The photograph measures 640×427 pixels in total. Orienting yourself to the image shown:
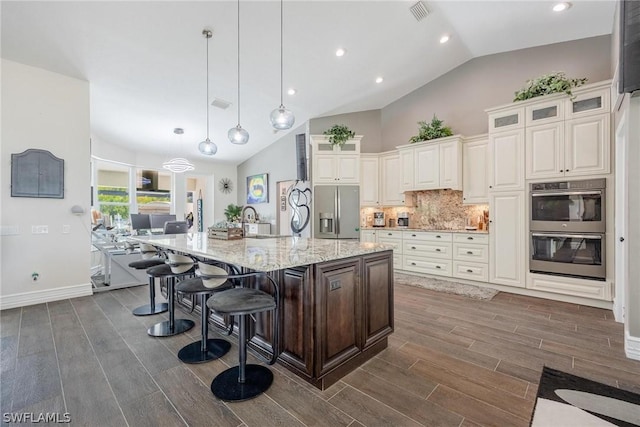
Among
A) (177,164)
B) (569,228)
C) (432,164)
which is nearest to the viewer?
(569,228)

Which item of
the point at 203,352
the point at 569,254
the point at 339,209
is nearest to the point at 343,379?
the point at 203,352

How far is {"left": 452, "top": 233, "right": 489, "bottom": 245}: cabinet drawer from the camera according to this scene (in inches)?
166

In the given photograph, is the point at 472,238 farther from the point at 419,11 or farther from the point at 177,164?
the point at 177,164

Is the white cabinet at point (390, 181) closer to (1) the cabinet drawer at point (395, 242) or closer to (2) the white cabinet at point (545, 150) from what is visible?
(1) the cabinet drawer at point (395, 242)

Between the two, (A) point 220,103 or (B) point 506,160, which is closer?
(B) point 506,160

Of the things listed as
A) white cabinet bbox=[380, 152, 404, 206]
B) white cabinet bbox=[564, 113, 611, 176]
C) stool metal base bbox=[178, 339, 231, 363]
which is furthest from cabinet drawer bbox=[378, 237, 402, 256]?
stool metal base bbox=[178, 339, 231, 363]

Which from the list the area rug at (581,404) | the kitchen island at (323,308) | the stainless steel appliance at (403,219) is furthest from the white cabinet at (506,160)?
the kitchen island at (323,308)

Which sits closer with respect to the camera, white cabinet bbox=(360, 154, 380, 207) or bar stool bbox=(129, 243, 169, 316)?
bar stool bbox=(129, 243, 169, 316)

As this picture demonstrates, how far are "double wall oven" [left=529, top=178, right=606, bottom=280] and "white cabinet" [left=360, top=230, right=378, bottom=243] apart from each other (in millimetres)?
2440

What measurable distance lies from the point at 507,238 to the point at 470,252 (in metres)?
0.55

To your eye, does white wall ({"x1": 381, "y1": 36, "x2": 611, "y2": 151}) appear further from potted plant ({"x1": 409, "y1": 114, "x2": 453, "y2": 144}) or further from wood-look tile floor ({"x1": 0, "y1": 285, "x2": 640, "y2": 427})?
wood-look tile floor ({"x1": 0, "y1": 285, "x2": 640, "y2": 427})

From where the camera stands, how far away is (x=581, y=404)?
5.48 feet

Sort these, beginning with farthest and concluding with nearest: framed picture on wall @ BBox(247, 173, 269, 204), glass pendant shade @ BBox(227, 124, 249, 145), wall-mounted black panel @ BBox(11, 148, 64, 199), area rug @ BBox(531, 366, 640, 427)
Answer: framed picture on wall @ BBox(247, 173, 269, 204) → wall-mounted black panel @ BBox(11, 148, 64, 199) → glass pendant shade @ BBox(227, 124, 249, 145) → area rug @ BBox(531, 366, 640, 427)

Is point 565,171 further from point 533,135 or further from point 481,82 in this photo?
point 481,82
